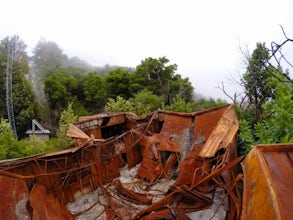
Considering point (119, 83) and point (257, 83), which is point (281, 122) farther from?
point (119, 83)

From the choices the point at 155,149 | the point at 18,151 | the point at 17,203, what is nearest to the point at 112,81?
the point at 18,151

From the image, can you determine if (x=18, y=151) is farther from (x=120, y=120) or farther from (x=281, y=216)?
(x=281, y=216)

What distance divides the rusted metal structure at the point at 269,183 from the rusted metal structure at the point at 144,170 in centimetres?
52

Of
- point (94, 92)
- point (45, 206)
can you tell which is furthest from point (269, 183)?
point (94, 92)

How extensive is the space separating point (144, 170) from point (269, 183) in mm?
3529

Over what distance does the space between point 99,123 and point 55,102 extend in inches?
787

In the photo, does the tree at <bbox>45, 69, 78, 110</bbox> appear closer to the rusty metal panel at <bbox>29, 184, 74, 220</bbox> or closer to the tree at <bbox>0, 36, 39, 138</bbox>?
the tree at <bbox>0, 36, 39, 138</bbox>

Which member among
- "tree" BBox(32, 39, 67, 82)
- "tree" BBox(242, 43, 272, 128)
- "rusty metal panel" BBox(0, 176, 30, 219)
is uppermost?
"tree" BBox(32, 39, 67, 82)

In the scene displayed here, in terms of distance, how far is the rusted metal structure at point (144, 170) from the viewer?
3.71 metres

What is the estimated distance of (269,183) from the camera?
241cm

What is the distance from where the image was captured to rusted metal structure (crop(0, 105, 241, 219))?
12.2 ft

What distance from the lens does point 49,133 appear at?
945 inches

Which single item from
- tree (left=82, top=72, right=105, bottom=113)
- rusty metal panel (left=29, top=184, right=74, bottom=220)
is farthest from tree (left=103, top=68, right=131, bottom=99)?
rusty metal panel (left=29, top=184, right=74, bottom=220)

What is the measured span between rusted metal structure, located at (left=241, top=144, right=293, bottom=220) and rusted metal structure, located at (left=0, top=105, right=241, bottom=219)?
52 cm
